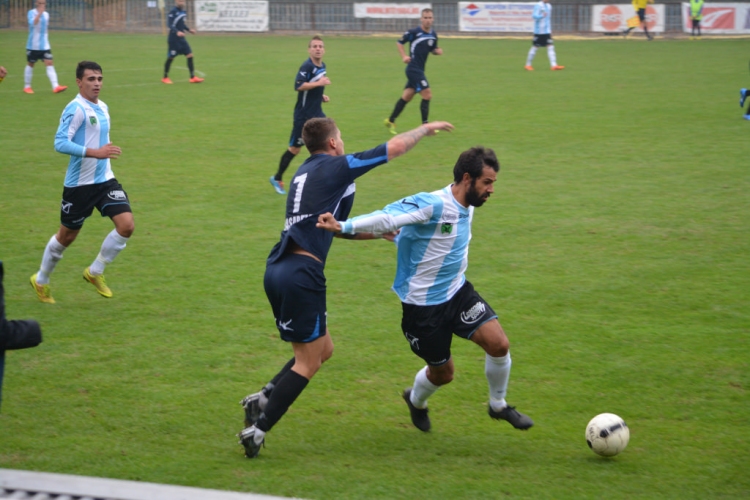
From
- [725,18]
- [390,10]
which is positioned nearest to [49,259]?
[725,18]

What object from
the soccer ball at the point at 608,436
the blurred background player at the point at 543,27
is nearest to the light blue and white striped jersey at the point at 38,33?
the blurred background player at the point at 543,27

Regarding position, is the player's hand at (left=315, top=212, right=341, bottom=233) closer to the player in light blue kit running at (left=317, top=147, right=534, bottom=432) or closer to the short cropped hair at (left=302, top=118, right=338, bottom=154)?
the player in light blue kit running at (left=317, top=147, right=534, bottom=432)

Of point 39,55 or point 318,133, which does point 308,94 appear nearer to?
point 318,133

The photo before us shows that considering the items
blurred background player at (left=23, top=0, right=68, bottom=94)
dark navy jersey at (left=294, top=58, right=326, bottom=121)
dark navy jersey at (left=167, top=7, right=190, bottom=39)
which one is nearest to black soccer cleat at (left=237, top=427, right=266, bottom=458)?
dark navy jersey at (left=294, top=58, right=326, bottom=121)

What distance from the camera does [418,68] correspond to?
661 inches

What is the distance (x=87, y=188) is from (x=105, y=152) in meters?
0.58

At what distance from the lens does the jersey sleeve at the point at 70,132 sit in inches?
293

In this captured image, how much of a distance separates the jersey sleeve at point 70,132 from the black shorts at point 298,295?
3.37 m

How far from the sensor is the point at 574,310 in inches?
297

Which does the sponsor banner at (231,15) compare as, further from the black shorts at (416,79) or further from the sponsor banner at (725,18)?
the black shorts at (416,79)

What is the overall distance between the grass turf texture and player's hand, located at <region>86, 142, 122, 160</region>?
145 cm

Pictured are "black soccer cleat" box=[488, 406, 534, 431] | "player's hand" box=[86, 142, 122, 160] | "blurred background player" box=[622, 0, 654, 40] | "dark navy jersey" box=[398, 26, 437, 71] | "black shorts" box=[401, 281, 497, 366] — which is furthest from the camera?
"blurred background player" box=[622, 0, 654, 40]

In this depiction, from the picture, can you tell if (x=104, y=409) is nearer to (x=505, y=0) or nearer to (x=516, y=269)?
(x=516, y=269)

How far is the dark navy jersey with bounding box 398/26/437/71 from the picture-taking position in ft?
55.7
